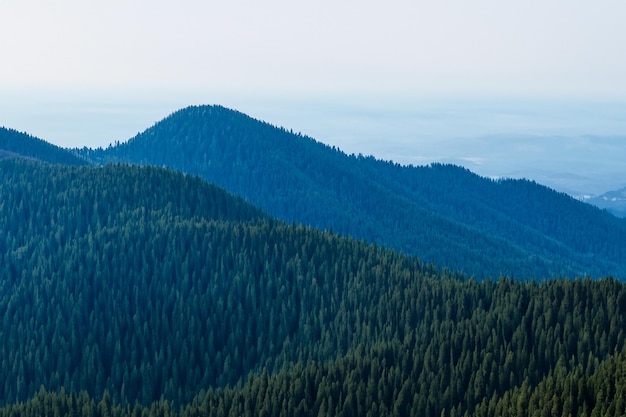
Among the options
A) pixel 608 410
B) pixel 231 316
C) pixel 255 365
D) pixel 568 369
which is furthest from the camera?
pixel 231 316

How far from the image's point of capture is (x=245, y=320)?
14350 centimetres

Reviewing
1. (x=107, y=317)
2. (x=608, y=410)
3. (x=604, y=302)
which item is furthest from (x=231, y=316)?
(x=608, y=410)

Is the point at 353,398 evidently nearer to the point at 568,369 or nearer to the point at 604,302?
the point at 568,369

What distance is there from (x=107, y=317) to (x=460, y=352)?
55.7 meters

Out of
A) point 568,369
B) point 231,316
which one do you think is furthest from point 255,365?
point 568,369

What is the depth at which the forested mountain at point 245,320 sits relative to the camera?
107 metres

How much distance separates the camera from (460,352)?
376 ft

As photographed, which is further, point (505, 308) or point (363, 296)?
point (363, 296)

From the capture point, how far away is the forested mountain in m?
107

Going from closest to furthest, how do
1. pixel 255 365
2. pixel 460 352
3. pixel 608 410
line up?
1. pixel 608 410
2. pixel 460 352
3. pixel 255 365

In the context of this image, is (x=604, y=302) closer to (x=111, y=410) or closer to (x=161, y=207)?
(x=111, y=410)

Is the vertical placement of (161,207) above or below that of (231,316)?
above

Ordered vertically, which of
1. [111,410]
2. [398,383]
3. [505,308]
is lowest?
[111,410]

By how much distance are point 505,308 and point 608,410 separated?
112 ft
